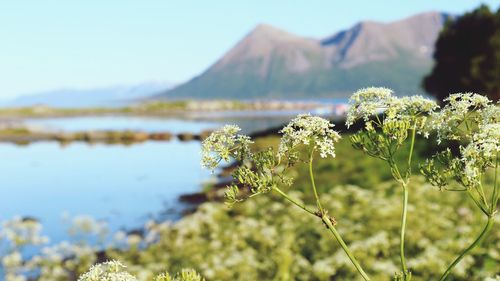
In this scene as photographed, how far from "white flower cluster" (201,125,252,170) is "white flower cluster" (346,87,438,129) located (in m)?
0.69

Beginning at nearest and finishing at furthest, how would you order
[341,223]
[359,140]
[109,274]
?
[109,274], [359,140], [341,223]

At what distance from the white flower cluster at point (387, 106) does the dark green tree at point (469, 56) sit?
170 feet

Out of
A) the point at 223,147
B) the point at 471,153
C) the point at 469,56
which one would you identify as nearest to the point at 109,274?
the point at 223,147

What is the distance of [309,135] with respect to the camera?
3150 mm

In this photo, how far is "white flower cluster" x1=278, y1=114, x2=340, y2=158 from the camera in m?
3.08

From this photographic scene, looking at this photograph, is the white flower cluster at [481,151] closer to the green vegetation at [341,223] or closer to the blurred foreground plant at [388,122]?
→ the green vegetation at [341,223]

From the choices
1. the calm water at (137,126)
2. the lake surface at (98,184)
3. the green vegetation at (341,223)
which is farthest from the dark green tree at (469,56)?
the calm water at (137,126)

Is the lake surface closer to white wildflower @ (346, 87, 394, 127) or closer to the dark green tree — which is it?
white wildflower @ (346, 87, 394, 127)

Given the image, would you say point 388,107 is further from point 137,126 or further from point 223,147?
point 137,126

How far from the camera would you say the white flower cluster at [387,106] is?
323 centimetres

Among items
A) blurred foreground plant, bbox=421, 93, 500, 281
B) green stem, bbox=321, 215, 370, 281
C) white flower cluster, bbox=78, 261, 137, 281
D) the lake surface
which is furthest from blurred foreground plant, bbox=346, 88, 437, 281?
the lake surface

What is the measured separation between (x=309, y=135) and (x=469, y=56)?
182ft

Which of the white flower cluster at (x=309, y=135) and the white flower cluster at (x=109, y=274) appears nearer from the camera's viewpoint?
the white flower cluster at (x=109, y=274)

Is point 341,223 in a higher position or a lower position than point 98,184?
higher
